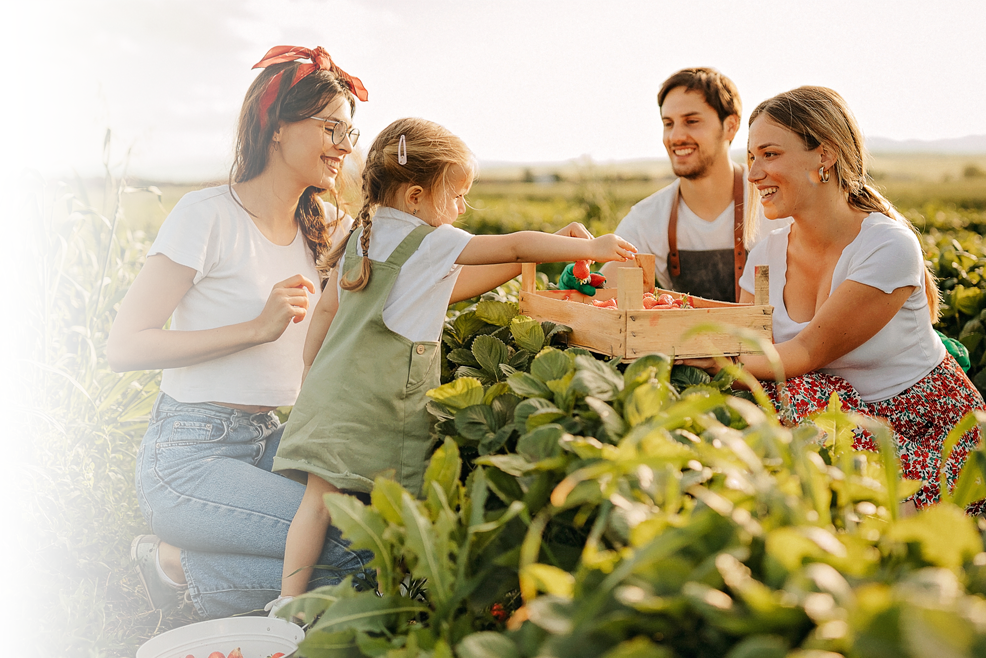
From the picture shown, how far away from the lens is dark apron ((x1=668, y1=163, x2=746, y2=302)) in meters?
3.58

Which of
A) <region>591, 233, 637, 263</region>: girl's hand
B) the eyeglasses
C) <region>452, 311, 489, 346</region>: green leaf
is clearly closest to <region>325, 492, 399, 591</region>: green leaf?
<region>591, 233, 637, 263</region>: girl's hand

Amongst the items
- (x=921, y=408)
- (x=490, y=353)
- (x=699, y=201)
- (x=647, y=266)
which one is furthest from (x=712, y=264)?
(x=490, y=353)

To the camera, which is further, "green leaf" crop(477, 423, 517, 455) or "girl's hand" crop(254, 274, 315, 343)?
"girl's hand" crop(254, 274, 315, 343)

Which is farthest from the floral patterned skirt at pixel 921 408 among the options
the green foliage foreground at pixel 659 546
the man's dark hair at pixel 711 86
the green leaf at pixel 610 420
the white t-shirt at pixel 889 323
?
the man's dark hair at pixel 711 86

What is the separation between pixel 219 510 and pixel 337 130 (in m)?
1.38

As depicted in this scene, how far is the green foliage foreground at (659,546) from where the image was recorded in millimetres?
664

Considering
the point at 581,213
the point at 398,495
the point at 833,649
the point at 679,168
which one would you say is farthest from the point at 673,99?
the point at 581,213

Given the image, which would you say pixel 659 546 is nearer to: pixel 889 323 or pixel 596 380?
pixel 596 380

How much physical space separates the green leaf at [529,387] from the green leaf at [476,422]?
130 millimetres

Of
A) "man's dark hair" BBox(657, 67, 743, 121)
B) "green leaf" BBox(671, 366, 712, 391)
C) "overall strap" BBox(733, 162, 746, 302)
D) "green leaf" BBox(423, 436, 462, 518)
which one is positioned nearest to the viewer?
"green leaf" BBox(423, 436, 462, 518)

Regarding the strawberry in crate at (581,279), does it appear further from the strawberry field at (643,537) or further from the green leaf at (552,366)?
the green leaf at (552,366)

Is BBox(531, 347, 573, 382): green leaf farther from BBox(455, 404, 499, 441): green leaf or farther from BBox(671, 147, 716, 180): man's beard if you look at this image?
BBox(671, 147, 716, 180): man's beard

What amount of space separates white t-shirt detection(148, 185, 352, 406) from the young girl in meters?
0.47

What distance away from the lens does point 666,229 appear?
12.3 ft
